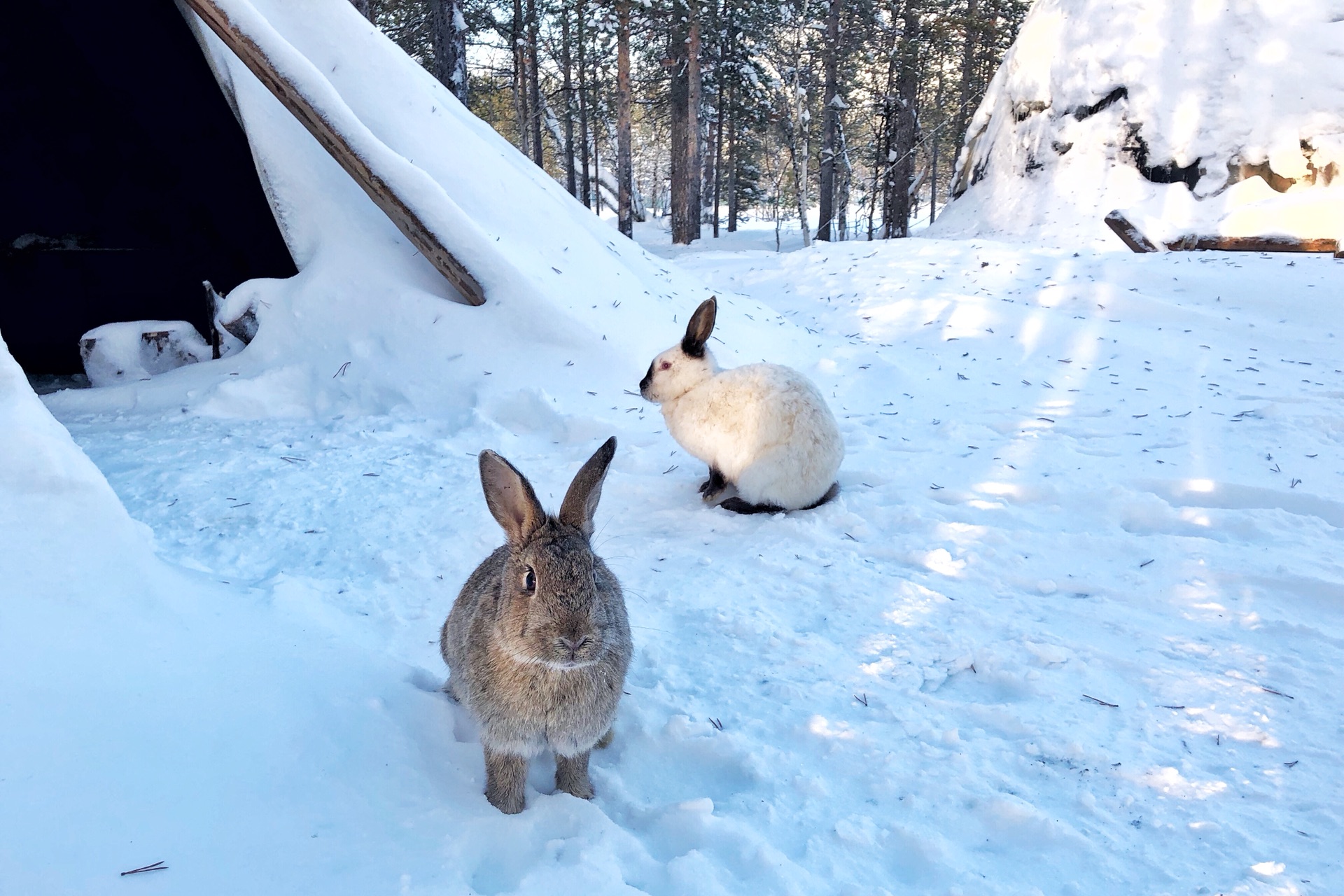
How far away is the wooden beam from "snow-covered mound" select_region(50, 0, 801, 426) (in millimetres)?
8980

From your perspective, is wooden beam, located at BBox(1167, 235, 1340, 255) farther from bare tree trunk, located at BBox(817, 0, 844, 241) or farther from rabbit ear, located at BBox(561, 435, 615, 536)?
rabbit ear, located at BBox(561, 435, 615, 536)

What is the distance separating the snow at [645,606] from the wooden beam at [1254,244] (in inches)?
168

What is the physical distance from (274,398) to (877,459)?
4.98 meters

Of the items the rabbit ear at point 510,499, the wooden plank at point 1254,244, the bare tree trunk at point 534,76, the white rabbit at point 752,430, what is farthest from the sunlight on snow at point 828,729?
the bare tree trunk at point 534,76

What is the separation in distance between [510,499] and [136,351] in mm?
7371

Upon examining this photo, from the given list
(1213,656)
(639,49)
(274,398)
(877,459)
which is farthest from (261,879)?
Result: (639,49)

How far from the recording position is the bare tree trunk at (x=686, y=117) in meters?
21.4

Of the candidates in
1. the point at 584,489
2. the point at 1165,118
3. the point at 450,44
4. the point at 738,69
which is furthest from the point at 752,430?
the point at 738,69

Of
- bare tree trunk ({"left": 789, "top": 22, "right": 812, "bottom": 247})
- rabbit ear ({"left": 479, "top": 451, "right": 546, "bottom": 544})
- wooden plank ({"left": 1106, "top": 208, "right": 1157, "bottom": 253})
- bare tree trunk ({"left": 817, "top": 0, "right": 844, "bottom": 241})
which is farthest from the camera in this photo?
bare tree trunk ({"left": 817, "top": 0, "right": 844, "bottom": 241})

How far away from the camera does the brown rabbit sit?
2168 millimetres

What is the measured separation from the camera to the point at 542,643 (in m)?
2.14

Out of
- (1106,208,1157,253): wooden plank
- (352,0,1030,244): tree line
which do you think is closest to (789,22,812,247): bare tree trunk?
(352,0,1030,244): tree line

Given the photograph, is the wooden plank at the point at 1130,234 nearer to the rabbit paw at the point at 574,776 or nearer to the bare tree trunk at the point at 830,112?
the bare tree trunk at the point at 830,112

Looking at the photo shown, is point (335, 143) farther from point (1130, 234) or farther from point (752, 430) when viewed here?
point (1130, 234)
